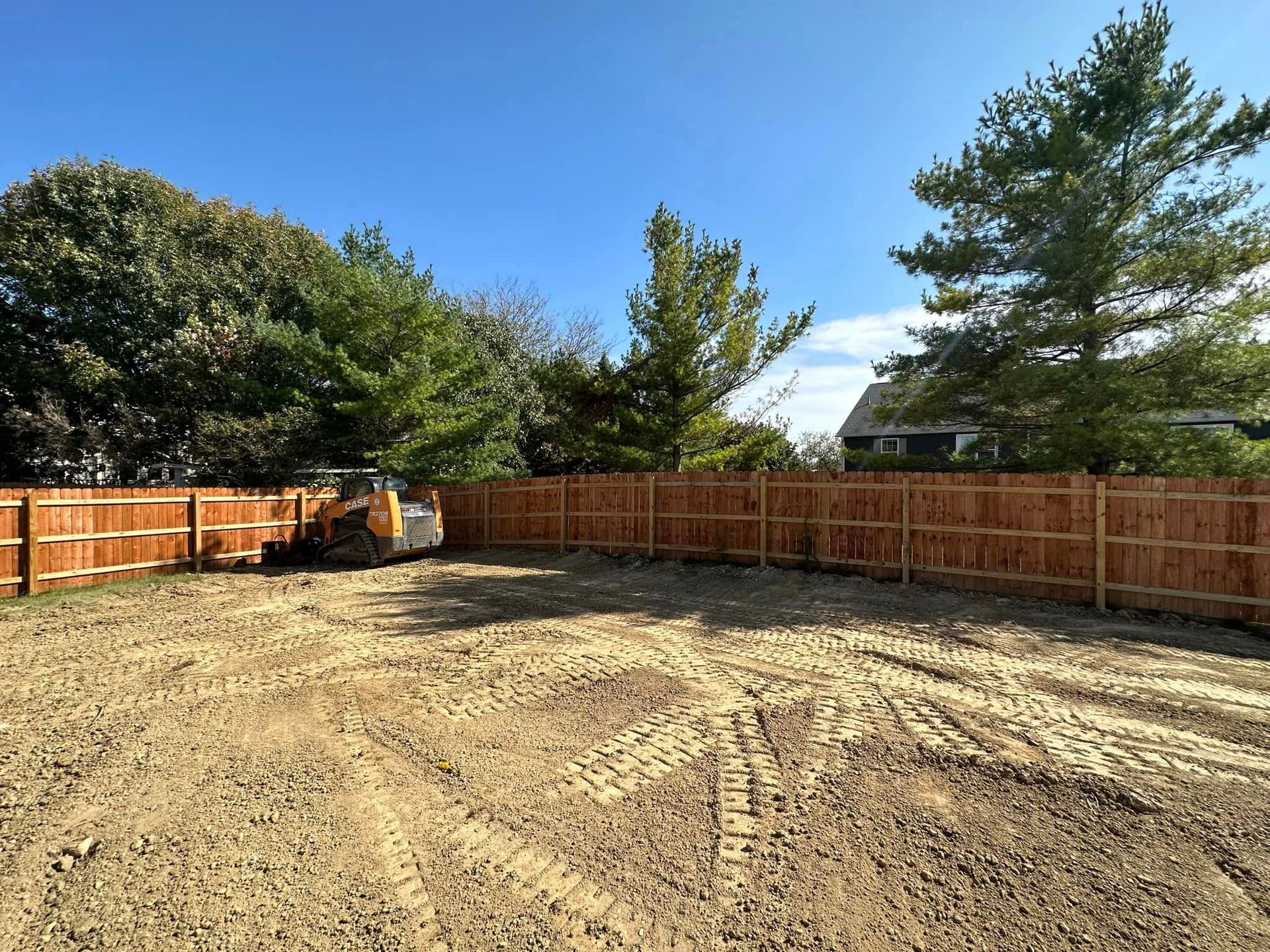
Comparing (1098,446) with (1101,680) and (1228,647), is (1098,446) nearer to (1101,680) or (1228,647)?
(1228,647)

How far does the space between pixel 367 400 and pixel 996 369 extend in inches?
579

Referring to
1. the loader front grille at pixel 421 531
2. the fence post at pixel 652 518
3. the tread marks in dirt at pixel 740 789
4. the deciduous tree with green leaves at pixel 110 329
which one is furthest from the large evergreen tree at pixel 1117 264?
the deciduous tree with green leaves at pixel 110 329

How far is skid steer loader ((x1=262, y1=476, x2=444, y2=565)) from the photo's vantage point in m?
11.1

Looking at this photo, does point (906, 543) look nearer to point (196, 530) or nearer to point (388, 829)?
point (388, 829)

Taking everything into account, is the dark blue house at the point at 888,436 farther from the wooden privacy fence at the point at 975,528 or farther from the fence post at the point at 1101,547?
the fence post at the point at 1101,547

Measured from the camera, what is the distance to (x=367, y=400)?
49.4 ft

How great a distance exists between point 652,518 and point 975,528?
5.97 metres

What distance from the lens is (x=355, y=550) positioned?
11617 mm

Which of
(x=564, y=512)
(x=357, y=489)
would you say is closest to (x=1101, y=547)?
(x=564, y=512)

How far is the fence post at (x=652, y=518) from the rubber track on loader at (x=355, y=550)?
18.0 ft

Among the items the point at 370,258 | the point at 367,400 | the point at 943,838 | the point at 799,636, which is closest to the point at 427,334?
the point at 367,400

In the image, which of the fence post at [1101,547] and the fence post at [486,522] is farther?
the fence post at [486,522]

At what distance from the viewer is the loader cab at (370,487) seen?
1152 centimetres

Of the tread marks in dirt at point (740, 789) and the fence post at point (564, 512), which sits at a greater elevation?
the fence post at point (564, 512)
